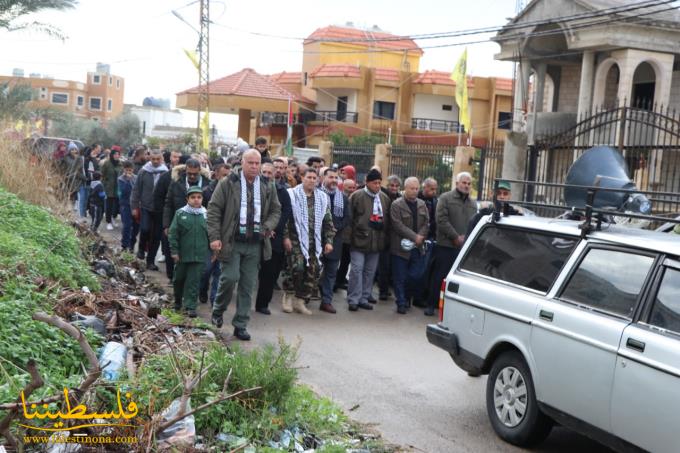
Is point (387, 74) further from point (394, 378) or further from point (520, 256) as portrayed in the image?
point (520, 256)

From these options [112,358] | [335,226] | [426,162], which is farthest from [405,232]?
[426,162]

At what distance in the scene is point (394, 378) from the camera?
8.02 metres

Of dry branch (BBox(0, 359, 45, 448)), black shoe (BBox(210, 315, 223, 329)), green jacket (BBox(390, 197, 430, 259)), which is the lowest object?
black shoe (BBox(210, 315, 223, 329))

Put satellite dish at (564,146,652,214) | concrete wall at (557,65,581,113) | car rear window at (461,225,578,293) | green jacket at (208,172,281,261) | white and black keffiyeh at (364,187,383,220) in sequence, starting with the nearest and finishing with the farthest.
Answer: car rear window at (461,225,578,293)
satellite dish at (564,146,652,214)
green jacket at (208,172,281,261)
white and black keffiyeh at (364,187,383,220)
concrete wall at (557,65,581,113)

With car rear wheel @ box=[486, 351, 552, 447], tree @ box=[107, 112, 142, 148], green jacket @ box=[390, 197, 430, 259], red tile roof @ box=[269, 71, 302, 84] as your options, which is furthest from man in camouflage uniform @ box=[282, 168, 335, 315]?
red tile roof @ box=[269, 71, 302, 84]

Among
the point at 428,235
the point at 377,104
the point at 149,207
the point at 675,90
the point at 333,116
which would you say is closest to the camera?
the point at 428,235

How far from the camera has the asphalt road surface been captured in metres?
6.40

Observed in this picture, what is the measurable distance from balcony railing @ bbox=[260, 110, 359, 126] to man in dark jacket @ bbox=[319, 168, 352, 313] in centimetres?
4107

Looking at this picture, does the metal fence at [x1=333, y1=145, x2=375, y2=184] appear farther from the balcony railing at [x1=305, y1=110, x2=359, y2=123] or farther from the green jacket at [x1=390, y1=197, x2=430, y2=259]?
the balcony railing at [x1=305, y1=110, x2=359, y2=123]

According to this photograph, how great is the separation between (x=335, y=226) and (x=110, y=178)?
302 inches

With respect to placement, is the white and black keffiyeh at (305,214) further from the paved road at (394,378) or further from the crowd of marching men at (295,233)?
A: the paved road at (394,378)

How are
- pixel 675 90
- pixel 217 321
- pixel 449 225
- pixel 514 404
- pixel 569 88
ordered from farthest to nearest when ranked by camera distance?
1. pixel 569 88
2. pixel 675 90
3. pixel 449 225
4. pixel 217 321
5. pixel 514 404

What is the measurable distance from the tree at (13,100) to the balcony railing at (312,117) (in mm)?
33110

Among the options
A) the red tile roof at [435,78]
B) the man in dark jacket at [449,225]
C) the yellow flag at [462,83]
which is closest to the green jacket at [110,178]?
the man in dark jacket at [449,225]
